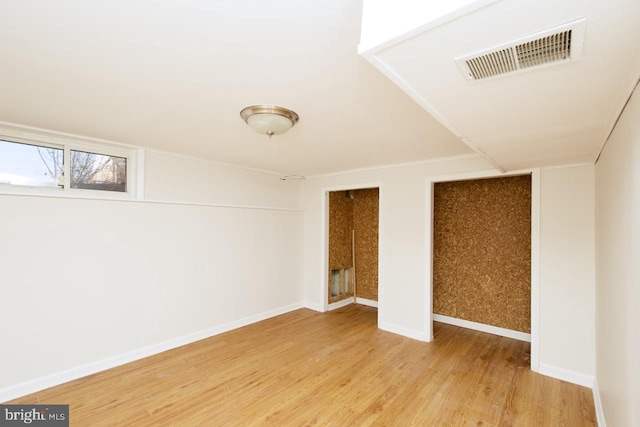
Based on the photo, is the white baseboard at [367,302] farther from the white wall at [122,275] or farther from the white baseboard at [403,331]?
the white wall at [122,275]

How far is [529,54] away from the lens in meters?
1.01

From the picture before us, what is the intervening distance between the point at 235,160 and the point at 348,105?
2302mm

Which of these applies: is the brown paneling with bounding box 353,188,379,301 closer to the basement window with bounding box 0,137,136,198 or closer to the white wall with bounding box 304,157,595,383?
the white wall with bounding box 304,157,595,383

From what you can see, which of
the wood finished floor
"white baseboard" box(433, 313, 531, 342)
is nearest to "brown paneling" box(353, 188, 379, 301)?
"white baseboard" box(433, 313, 531, 342)

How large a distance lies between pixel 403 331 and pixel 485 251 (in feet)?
5.32

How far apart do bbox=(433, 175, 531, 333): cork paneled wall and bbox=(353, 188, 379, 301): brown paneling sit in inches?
44.6

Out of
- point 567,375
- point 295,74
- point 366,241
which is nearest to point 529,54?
point 295,74

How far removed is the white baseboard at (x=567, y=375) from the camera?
9.23 feet

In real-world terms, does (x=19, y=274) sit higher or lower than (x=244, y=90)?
lower

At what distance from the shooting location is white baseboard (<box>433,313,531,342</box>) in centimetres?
395

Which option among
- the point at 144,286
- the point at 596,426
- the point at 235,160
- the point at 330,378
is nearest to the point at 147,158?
the point at 235,160

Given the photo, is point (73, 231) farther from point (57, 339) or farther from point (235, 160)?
point (235, 160)

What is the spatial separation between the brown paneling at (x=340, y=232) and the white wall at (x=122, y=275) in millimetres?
1060

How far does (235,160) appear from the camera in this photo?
3.98 m
